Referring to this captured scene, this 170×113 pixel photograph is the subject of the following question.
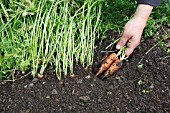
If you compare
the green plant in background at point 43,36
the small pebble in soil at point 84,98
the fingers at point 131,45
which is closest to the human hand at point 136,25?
the fingers at point 131,45

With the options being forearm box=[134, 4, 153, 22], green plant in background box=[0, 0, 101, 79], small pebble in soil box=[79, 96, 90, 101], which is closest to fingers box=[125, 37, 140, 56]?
forearm box=[134, 4, 153, 22]

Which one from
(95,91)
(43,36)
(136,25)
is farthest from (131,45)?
(43,36)

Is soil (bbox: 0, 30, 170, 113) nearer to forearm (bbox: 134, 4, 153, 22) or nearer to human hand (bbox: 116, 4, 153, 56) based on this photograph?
human hand (bbox: 116, 4, 153, 56)

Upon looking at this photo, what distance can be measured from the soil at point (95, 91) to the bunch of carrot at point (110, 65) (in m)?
0.03

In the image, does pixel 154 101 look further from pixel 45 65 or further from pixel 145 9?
pixel 45 65

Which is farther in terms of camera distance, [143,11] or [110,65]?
[110,65]

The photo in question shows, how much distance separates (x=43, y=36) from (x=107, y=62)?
1.53ft

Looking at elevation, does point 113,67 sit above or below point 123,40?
below

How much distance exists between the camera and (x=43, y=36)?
7.41 ft

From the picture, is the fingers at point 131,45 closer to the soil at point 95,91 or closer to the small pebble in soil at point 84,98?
the soil at point 95,91

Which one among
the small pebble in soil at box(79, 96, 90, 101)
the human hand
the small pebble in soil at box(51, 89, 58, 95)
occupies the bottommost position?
the small pebble in soil at box(79, 96, 90, 101)

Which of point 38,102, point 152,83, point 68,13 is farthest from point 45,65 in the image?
point 152,83

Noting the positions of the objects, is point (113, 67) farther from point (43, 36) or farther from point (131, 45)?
point (43, 36)

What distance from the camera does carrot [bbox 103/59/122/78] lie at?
7.36 feet
